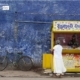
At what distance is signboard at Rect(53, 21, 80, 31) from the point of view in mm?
19987

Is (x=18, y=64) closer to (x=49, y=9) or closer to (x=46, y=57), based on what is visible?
(x=46, y=57)

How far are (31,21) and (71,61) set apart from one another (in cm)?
334

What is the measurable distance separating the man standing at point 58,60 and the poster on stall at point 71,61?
0.65 m

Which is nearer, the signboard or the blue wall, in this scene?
the signboard

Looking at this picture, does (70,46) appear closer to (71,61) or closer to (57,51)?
(71,61)

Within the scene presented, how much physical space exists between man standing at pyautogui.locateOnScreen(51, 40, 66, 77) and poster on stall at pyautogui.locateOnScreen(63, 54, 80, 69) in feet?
2.13

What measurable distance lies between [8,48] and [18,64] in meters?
1.00

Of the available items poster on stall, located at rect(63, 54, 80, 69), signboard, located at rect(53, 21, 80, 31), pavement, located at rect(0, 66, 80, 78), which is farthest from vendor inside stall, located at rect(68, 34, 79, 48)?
pavement, located at rect(0, 66, 80, 78)

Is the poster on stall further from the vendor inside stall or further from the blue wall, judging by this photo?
the blue wall

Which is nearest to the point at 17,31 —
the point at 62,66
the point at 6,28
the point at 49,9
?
the point at 6,28

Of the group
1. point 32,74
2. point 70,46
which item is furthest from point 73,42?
point 32,74

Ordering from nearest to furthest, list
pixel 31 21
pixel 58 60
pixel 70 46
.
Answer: pixel 58 60 → pixel 70 46 → pixel 31 21

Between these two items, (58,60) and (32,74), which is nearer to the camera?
(58,60)

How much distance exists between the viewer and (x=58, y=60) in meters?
19.2
